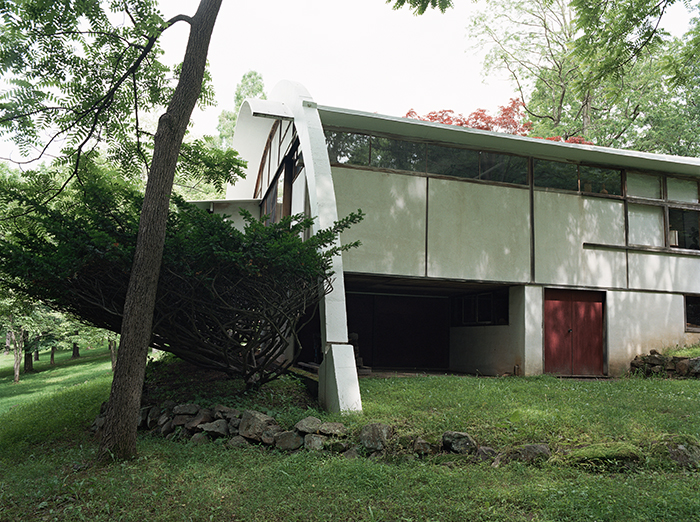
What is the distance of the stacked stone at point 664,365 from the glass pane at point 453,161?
5757mm

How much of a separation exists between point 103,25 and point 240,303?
4.06 meters

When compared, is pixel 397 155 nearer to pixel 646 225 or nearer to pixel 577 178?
pixel 577 178

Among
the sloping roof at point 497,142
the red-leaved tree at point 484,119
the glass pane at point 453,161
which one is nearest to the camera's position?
the sloping roof at point 497,142

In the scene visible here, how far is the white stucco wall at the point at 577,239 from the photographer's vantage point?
11.5 meters

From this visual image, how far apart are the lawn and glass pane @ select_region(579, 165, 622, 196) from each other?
600 centimetres

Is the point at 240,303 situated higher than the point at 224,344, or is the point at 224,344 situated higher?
the point at 240,303

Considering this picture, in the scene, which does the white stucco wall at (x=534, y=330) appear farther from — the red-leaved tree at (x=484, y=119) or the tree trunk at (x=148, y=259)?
the tree trunk at (x=148, y=259)

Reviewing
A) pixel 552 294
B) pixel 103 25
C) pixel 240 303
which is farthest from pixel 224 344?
pixel 552 294

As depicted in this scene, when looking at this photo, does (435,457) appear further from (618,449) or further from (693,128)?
(693,128)

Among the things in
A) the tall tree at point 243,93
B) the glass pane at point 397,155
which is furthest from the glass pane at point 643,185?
the tall tree at point 243,93

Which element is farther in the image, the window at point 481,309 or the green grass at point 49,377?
the green grass at point 49,377

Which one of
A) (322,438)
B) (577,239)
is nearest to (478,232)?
(577,239)

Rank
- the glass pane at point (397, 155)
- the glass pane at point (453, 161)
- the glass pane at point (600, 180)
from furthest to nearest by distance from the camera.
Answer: the glass pane at point (600, 180) → the glass pane at point (453, 161) → the glass pane at point (397, 155)

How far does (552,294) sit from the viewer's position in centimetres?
1160
